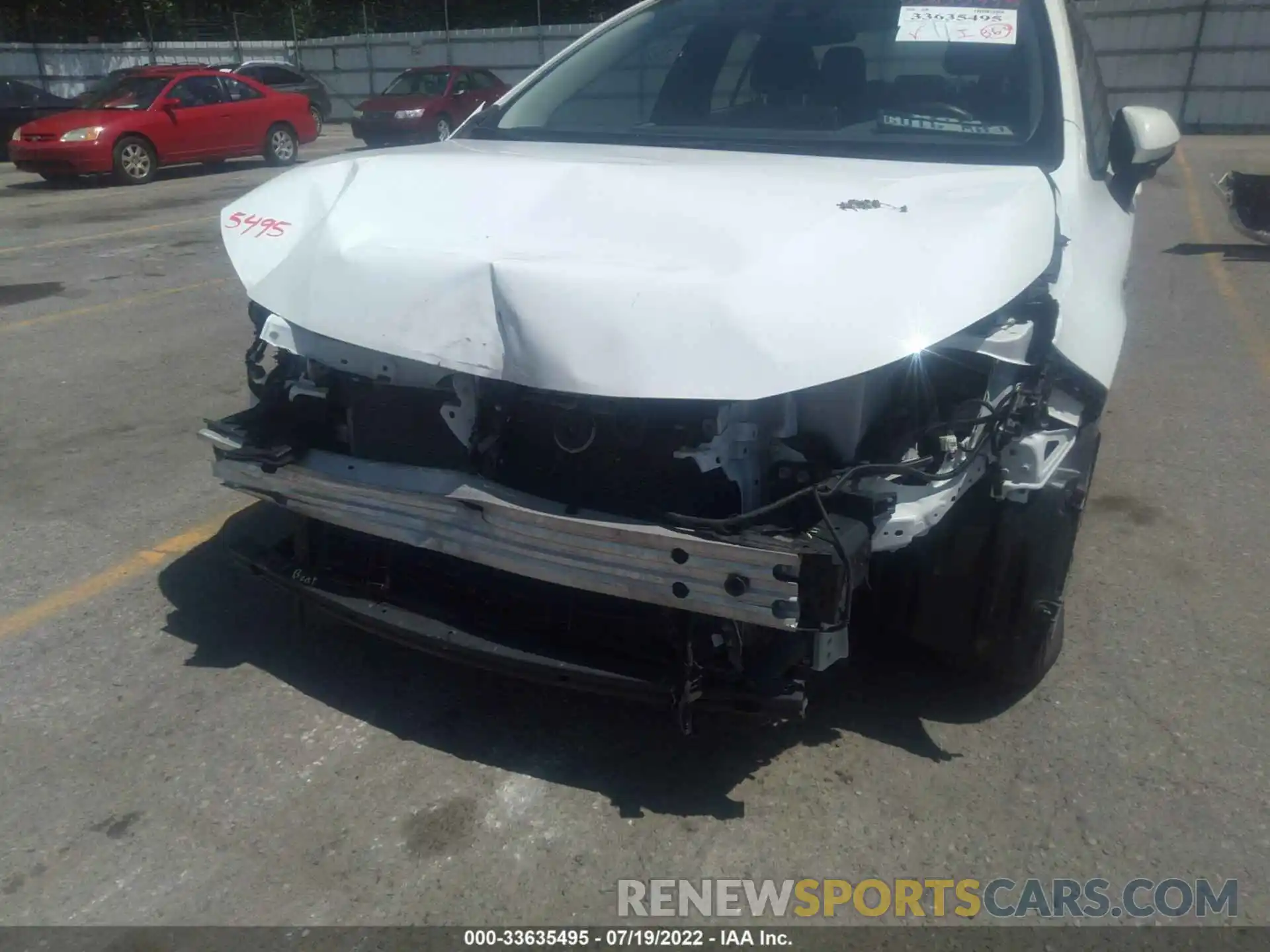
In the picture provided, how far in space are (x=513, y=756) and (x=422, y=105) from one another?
1923 cm

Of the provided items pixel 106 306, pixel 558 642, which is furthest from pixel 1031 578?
pixel 106 306

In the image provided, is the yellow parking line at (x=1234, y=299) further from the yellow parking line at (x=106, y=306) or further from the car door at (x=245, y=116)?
the car door at (x=245, y=116)

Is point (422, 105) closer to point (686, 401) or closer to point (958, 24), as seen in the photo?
point (958, 24)

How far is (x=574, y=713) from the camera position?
3104 millimetres

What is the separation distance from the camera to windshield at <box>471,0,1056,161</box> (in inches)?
136

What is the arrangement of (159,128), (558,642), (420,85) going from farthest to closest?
1. (420,85)
2. (159,128)
3. (558,642)

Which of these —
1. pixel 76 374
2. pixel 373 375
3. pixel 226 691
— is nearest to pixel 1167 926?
pixel 373 375

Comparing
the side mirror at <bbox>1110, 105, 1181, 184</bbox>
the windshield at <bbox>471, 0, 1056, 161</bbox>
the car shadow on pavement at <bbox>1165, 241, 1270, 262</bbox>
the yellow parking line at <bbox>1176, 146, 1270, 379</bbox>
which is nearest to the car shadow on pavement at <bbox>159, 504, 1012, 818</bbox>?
the windshield at <bbox>471, 0, 1056, 161</bbox>

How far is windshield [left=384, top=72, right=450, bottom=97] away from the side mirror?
18.7m

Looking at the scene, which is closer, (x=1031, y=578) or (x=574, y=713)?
(x=1031, y=578)

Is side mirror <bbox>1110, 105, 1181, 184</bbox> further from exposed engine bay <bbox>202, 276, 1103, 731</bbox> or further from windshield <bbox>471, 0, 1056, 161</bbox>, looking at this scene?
exposed engine bay <bbox>202, 276, 1103, 731</bbox>

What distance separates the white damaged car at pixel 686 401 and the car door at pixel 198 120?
14.1 m

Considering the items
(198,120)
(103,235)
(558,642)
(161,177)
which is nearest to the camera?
(558,642)

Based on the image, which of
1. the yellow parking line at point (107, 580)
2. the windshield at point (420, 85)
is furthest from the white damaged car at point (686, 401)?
the windshield at point (420, 85)
